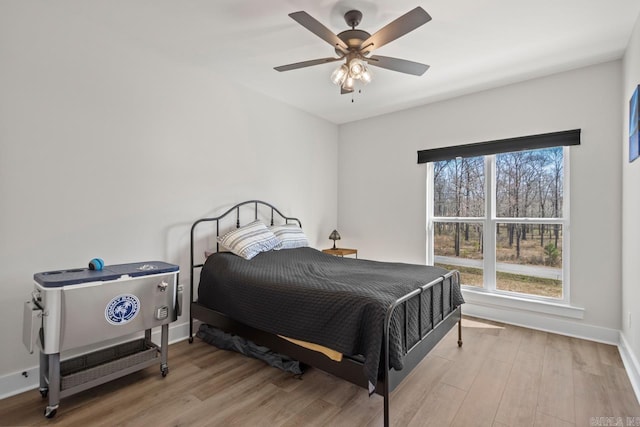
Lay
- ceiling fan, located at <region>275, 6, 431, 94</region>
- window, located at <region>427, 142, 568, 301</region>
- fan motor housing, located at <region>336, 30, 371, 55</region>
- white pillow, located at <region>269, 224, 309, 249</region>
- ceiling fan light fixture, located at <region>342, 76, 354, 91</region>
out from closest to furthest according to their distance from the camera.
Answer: ceiling fan, located at <region>275, 6, 431, 94</region>, fan motor housing, located at <region>336, 30, 371, 55</region>, ceiling fan light fixture, located at <region>342, 76, 354, 91</region>, window, located at <region>427, 142, 568, 301</region>, white pillow, located at <region>269, 224, 309, 249</region>

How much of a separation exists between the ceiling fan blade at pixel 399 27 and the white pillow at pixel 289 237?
6.59 ft

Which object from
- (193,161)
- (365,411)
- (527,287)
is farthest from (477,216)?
(193,161)

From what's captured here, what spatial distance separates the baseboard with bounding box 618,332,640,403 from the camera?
2053 millimetres

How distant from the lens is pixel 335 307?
182cm

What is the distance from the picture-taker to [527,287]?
338cm

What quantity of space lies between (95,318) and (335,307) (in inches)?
58.7

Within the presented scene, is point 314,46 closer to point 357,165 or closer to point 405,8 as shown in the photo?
point 405,8

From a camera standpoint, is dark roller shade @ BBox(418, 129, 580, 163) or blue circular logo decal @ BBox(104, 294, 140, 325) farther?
dark roller shade @ BBox(418, 129, 580, 163)

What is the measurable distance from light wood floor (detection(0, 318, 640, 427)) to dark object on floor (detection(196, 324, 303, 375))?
0.20ft

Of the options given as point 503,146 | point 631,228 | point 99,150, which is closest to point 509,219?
point 503,146

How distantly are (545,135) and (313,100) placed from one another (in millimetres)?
2573

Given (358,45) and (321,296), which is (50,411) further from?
(358,45)

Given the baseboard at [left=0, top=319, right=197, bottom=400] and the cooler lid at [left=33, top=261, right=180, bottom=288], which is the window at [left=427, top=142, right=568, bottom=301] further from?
the baseboard at [left=0, top=319, right=197, bottom=400]

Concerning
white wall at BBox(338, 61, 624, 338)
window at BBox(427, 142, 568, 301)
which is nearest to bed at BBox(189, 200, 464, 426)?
window at BBox(427, 142, 568, 301)
